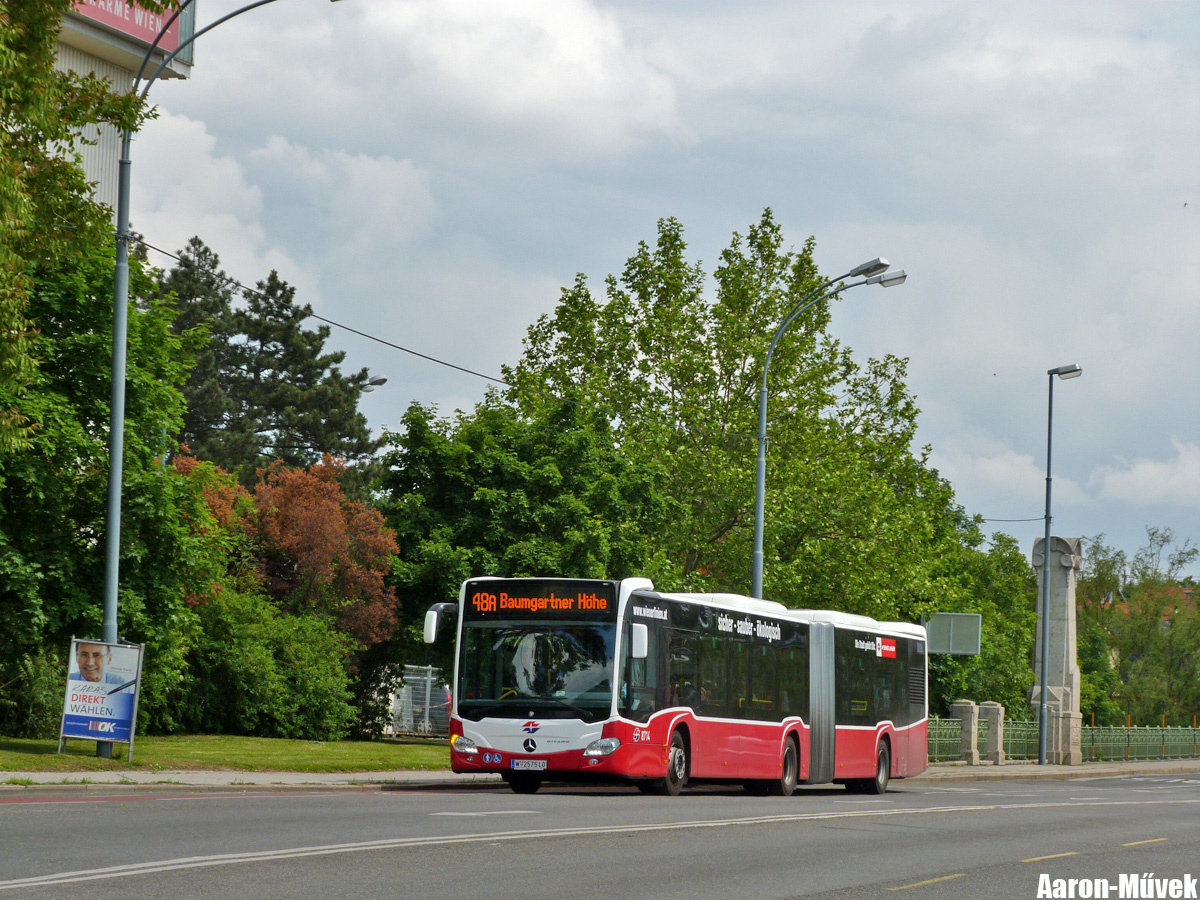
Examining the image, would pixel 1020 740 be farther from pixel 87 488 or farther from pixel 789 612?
pixel 87 488

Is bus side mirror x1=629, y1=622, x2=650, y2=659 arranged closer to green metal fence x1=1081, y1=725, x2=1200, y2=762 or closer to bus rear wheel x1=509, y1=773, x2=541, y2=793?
bus rear wheel x1=509, y1=773, x2=541, y2=793

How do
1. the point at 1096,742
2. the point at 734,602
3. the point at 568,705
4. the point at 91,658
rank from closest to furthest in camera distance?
the point at 568,705, the point at 91,658, the point at 734,602, the point at 1096,742

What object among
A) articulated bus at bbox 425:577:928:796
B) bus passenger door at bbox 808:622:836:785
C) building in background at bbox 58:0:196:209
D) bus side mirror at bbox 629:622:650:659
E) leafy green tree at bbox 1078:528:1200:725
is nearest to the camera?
bus side mirror at bbox 629:622:650:659

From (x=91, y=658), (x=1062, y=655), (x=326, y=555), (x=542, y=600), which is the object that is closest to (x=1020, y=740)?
A: (x=1062, y=655)

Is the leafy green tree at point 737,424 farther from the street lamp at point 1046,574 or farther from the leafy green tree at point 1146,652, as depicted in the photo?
the leafy green tree at point 1146,652

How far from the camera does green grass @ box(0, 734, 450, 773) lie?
2027 centimetres

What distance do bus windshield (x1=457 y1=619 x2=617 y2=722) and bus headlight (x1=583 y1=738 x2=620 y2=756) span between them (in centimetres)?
33

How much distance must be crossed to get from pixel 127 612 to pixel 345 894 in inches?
605

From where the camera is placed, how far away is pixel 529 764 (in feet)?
64.1

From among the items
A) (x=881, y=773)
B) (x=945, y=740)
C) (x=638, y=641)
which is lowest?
(x=945, y=740)

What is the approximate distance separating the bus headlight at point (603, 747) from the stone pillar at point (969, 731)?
2766cm

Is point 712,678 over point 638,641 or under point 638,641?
under

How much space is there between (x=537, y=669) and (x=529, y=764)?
1.32m

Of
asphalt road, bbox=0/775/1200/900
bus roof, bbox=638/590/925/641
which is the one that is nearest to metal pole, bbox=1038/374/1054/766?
bus roof, bbox=638/590/925/641
